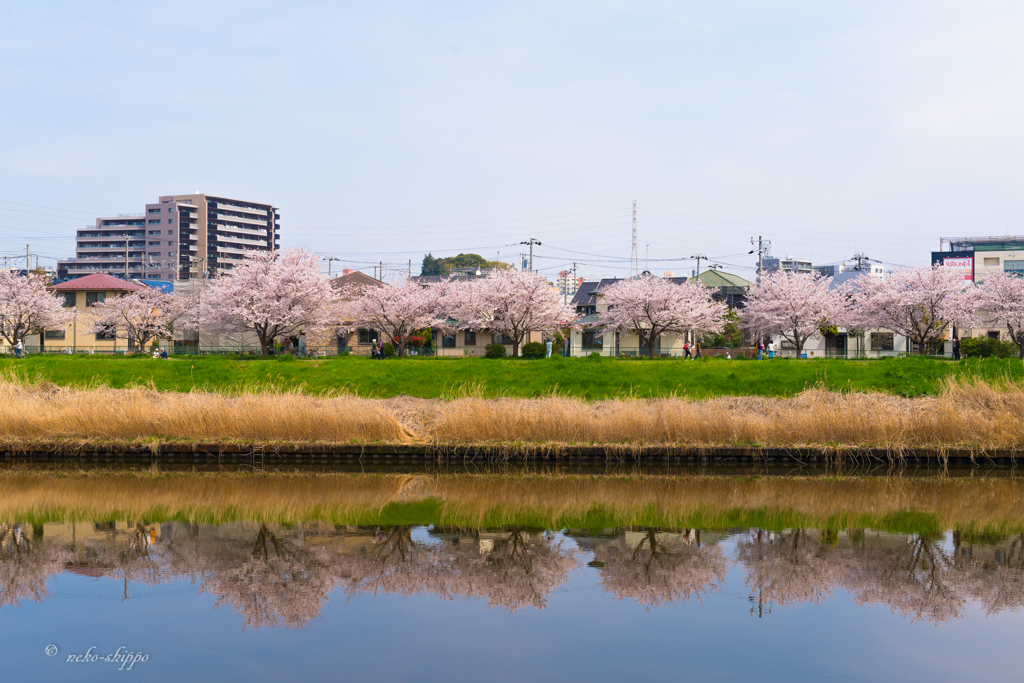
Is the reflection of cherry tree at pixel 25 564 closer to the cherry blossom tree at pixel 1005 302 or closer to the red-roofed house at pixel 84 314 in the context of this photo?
the red-roofed house at pixel 84 314

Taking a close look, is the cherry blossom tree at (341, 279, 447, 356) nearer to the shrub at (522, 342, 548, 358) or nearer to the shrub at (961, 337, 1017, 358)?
the shrub at (522, 342, 548, 358)

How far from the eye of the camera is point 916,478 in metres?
17.7

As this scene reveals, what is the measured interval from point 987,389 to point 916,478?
432 cm

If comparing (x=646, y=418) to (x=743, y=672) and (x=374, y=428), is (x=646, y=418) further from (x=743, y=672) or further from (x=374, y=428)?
(x=743, y=672)

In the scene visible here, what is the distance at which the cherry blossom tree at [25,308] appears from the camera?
5053cm

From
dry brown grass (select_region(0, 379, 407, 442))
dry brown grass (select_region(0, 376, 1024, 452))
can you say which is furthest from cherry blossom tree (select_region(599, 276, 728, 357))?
dry brown grass (select_region(0, 379, 407, 442))

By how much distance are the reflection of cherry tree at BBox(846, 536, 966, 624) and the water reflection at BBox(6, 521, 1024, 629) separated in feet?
0.09

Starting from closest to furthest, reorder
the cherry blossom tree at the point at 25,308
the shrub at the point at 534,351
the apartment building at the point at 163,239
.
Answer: the shrub at the point at 534,351 → the cherry blossom tree at the point at 25,308 → the apartment building at the point at 163,239

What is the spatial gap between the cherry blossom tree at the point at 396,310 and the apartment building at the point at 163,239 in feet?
268

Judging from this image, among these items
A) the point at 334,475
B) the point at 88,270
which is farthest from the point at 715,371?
the point at 88,270

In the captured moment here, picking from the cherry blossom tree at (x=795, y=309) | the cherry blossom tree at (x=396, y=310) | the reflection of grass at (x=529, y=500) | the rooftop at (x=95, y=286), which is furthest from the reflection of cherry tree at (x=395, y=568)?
the rooftop at (x=95, y=286)

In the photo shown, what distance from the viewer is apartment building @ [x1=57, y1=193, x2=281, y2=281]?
12625 cm

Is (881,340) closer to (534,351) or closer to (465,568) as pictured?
(534,351)

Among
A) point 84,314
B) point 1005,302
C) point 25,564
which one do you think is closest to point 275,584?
point 25,564
